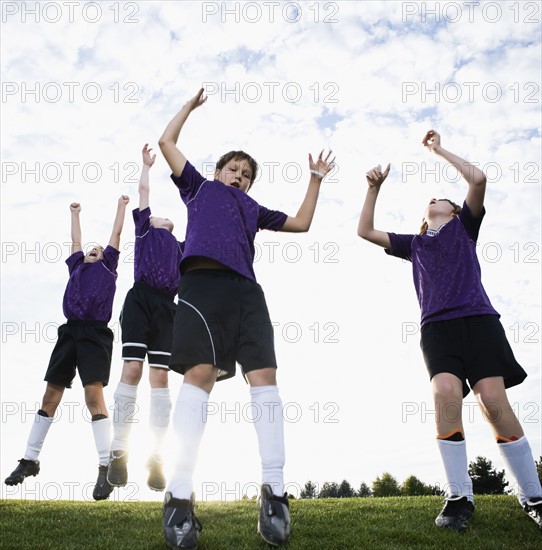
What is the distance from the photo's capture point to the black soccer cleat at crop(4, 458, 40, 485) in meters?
7.20

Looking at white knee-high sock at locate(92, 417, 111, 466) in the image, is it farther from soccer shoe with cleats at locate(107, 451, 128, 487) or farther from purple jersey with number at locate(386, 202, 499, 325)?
purple jersey with number at locate(386, 202, 499, 325)

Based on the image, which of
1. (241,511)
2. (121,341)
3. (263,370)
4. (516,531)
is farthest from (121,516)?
(516,531)

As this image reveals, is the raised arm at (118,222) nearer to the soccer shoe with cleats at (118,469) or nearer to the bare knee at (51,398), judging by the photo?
the bare knee at (51,398)

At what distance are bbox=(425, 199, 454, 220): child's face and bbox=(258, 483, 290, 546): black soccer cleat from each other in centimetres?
317

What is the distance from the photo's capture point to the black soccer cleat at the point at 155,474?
6.44 m

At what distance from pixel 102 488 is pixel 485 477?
129 feet

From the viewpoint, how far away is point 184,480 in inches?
142

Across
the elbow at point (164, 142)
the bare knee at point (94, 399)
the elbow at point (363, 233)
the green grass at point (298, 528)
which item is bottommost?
the green grass at point (298, 528)

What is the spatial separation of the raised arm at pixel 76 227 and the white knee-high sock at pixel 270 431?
4.90m

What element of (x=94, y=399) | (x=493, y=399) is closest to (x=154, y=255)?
(x=94, y=399)

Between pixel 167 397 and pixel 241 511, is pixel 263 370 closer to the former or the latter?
pixel 241 511

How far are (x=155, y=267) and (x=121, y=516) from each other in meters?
2.75

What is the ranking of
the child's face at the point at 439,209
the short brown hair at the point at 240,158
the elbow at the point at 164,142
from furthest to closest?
the child's face at the point at 439,209 → the short brown hair at the point at 240,158 → the elbow at the point at 164,142

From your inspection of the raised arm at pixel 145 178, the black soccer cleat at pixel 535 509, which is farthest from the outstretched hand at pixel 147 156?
the black soccer cleat at pixel 535 509
